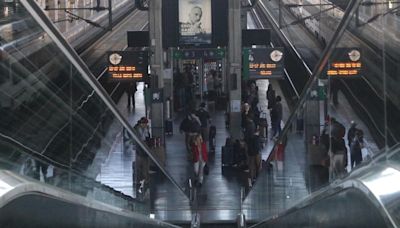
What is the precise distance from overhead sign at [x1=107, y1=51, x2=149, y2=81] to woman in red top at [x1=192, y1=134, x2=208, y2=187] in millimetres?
6711

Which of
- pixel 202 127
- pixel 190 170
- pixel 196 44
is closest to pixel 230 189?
pixel 190 170

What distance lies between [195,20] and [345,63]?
56.8 feet

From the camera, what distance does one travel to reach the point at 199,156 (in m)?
15.3

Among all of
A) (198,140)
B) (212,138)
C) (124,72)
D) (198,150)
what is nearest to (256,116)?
(212,138)

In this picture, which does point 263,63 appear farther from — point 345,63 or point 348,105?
point 348,105

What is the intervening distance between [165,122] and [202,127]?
317cm

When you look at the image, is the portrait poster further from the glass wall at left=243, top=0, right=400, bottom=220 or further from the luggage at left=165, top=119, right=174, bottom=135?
the glass wall at left=243, top=0, right=400, bottom=220

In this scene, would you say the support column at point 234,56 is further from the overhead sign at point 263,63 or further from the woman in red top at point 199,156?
the woman in red top at point 199,156

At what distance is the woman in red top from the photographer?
15.0 metres

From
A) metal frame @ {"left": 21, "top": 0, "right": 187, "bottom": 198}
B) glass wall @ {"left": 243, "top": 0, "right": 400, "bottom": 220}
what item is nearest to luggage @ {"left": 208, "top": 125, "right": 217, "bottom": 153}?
glass wall @ {"left": 243, "top": 0, "right": 400, "bottom": 220}

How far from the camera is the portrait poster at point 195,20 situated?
22422 mm

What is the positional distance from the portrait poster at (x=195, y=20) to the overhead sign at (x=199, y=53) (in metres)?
0.24

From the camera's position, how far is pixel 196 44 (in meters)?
22.5

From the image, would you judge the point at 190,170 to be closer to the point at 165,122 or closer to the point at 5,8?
the point at 165,122
